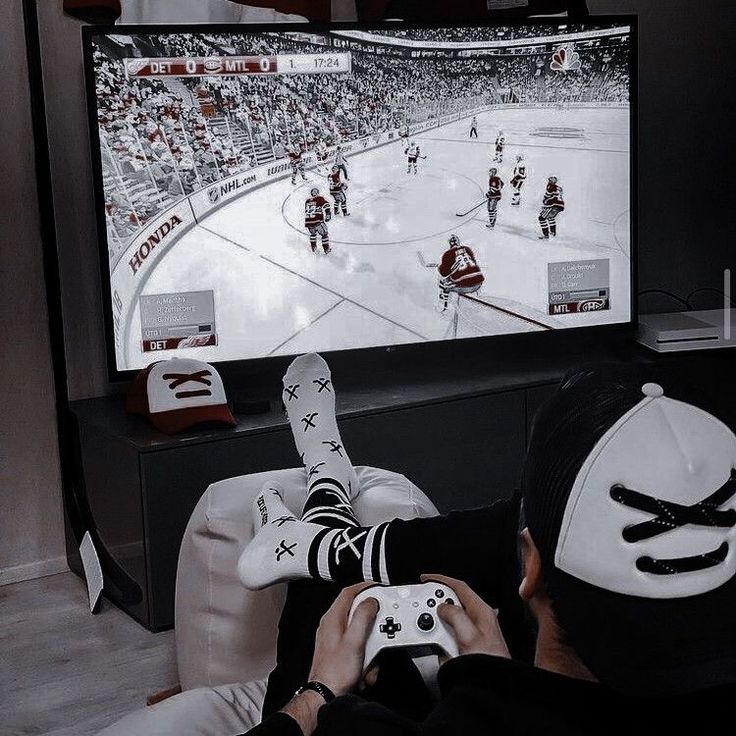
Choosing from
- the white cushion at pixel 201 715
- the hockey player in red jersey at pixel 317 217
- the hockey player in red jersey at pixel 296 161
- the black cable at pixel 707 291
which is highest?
the hockey player in red jersey at pixel 296 161

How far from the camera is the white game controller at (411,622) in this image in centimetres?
112

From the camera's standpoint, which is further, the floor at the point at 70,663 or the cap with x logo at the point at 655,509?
the floor at the point at 70,663

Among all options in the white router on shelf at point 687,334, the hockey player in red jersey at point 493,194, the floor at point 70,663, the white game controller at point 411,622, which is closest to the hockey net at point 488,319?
the hockey player in red jersey at point 493,194

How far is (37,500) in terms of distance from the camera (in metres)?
2.97

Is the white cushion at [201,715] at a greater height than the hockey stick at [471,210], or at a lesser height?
lesser

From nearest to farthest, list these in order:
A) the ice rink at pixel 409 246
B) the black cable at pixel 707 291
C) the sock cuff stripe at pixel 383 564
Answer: the sock cuff stripe at pixel 383 564 → the ice rink at pixel 409 246 → the black cable at pixel 707 291

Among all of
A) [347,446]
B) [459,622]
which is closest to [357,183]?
[347,446]

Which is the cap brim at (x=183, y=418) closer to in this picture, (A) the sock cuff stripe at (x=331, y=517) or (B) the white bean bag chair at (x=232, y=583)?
(B) the white bean bag chair at (x=232, y=583)

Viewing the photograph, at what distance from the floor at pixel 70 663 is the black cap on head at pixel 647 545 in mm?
1566

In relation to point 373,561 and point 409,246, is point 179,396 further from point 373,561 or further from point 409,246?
point 373,561

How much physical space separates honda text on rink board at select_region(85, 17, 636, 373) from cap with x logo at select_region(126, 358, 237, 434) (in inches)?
5.6

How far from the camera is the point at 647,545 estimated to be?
83 centimetres

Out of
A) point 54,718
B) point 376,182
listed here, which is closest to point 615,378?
point 54,718
